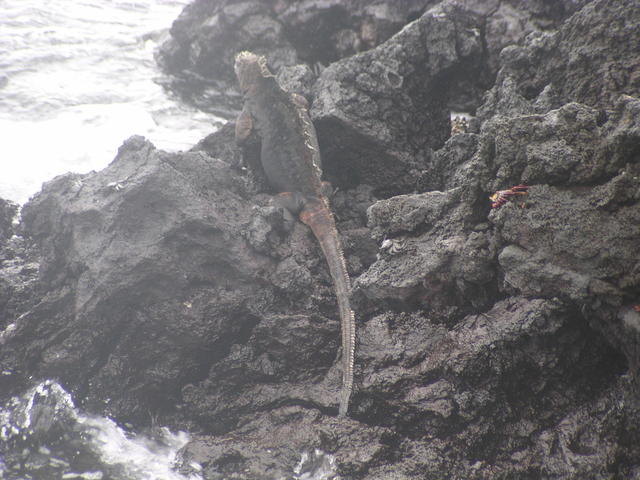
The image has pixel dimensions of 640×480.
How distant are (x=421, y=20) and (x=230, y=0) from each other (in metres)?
3.69

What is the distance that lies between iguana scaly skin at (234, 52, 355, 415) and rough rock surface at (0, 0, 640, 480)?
187 millimetres

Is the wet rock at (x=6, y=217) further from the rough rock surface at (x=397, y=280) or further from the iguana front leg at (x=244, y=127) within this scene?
the iguana front leg at (x=244, y=127)

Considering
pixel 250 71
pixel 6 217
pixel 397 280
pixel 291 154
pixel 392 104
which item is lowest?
pixel 6 217

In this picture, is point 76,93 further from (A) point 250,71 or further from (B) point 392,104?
(B) point 392,104

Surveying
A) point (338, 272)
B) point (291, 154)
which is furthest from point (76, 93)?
point (338, 272)

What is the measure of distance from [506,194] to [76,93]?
7052 mm

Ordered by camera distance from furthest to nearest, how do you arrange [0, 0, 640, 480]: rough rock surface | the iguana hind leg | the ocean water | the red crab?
the ocean water
the iguana hind leg
the red crab
[0, 0, 640, 480]: rough rock surface

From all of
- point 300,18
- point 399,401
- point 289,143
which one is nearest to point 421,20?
point 289,143

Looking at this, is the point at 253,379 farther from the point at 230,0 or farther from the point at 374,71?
the point at 230,0

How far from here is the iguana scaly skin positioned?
384 cm

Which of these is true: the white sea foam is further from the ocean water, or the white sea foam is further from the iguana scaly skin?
the ocean water

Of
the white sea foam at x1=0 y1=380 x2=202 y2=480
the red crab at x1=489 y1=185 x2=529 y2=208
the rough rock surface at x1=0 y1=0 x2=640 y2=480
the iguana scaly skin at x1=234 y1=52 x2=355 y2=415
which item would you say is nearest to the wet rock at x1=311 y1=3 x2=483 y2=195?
the rough rock surface at x1=0 y1=0 x2=640 y2=480

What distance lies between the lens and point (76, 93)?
6902 mm

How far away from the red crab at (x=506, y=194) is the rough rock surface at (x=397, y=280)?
50 millimetres
